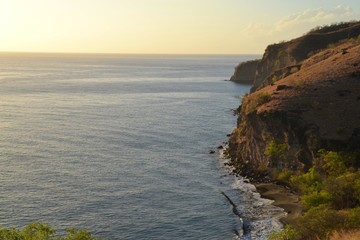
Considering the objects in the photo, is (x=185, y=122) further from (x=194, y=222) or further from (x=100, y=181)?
(x=194, y=222)

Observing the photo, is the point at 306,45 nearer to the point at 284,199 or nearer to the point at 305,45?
the point at 305,45

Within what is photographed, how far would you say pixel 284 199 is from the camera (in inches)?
2386

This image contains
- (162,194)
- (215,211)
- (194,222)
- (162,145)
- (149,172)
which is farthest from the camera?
(162,145)

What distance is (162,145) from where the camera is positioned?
88312 millimetres

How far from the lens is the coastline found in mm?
53666

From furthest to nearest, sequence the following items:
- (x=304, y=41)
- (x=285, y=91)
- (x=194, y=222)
Answer: (x=304, y=41) < (x=285, y=91) < (x=194, y=222)

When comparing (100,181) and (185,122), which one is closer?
(100,181)

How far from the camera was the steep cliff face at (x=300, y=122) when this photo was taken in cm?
6606

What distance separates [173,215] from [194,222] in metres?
3.25

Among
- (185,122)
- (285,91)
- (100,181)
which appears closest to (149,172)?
(100,181)

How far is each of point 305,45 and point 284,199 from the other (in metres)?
98.6

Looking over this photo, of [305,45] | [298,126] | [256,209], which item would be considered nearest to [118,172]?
[256,209]

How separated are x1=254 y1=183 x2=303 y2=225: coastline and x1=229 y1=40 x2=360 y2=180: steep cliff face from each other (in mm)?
4098

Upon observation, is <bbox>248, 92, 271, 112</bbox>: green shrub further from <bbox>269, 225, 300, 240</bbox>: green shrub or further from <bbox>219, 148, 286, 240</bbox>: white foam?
<bbox>269, 225, 300, 240</bbox>: green shrub
